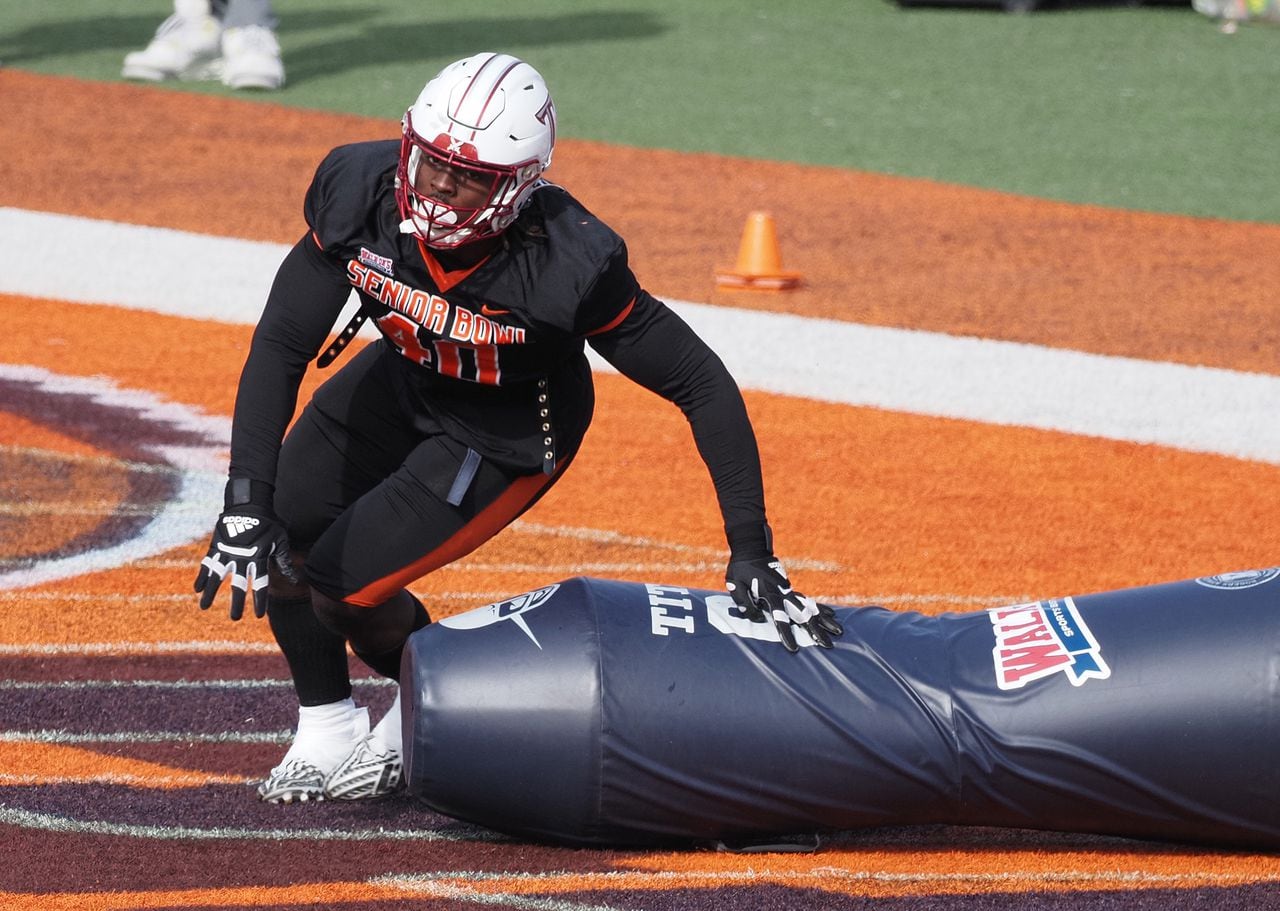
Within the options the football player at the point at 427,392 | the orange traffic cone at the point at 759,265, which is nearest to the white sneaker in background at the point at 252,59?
the orange traffic cone at the point at 759,265

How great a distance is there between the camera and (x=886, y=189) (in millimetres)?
11648

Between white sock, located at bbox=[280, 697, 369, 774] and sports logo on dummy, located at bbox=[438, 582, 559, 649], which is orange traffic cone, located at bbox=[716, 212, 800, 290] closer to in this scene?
white sock, located at bbox=[280, 697, 369, 774]

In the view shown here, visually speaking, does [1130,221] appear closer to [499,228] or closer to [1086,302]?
[1086,302]

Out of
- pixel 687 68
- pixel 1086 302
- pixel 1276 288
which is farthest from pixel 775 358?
pixel 687 68

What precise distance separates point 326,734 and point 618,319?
49.8 inches

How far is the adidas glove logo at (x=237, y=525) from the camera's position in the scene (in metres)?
4.05

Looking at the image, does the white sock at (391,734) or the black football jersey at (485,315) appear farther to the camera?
the white sock at (391,734)

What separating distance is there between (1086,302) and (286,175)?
490 cm

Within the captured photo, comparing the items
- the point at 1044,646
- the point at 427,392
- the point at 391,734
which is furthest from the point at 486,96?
the point at 1044,646

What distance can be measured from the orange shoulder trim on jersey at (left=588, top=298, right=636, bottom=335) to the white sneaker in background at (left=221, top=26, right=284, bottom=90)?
33.7 feet

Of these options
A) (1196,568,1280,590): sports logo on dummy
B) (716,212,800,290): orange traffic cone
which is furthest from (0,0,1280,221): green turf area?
(1196,568,1280,590): sports logo on dummy

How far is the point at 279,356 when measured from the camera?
4160 millimetres

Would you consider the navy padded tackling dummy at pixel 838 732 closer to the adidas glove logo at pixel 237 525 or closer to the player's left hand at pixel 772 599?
the player's left hand at pixel 772 599

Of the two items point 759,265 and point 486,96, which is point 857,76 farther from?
point 486,96
